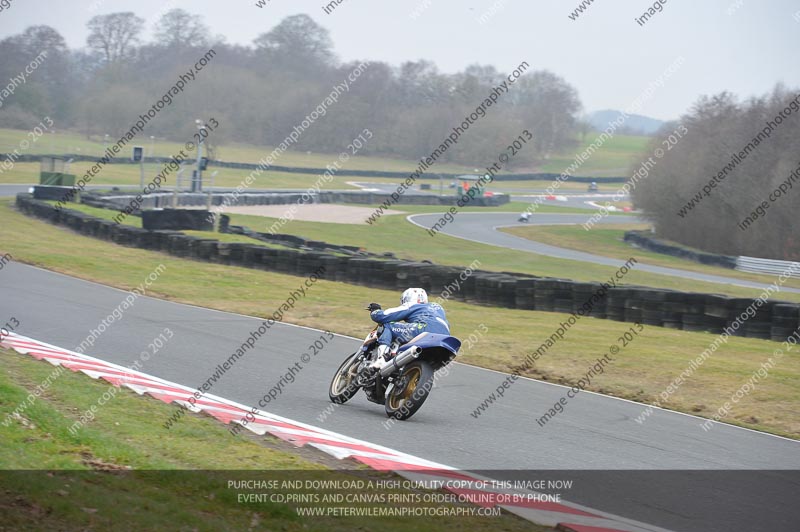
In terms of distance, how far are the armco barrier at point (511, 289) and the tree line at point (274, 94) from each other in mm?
35431

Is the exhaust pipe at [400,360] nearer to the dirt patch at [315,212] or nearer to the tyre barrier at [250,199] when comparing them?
the tyre barrier at [250,199]

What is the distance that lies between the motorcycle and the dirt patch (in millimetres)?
33046

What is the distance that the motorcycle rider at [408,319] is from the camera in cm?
860

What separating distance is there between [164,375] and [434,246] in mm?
25885

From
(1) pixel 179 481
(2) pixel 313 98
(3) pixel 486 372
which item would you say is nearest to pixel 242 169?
(2) pixel 313 98

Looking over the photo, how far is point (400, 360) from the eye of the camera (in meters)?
8.44

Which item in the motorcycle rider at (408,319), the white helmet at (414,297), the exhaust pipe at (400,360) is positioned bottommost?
the exhaust pipe at (400,360)

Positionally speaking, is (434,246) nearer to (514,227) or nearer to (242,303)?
(514,227)

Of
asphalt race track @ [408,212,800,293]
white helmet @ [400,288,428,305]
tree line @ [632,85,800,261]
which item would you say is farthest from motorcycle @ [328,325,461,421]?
tree line @ [632,85,800,261]

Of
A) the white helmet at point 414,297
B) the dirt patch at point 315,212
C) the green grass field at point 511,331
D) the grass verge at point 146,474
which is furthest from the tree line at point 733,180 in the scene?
the grass verge at point 146,474

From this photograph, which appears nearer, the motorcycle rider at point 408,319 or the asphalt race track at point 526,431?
the asphalt race track at point 526,431

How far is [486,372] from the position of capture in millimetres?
11664

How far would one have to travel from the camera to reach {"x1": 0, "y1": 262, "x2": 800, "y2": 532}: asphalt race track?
6391mm

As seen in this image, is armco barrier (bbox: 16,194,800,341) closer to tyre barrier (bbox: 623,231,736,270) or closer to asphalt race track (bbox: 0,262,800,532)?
asphalt race track (bbox: 0,262,800,532)
